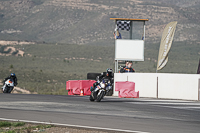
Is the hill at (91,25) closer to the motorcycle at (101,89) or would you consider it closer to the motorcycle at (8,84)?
the motorcycle at (8,84)

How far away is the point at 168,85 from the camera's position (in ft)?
77.0

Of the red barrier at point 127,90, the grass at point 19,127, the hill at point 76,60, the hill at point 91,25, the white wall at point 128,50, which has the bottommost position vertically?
the grass at point 19,127

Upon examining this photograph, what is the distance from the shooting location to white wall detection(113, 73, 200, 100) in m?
22.9

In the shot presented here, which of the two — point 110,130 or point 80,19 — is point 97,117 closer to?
point 110,130

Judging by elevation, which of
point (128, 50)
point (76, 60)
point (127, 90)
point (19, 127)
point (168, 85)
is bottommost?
point (19, 127)

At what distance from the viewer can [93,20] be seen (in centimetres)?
18300

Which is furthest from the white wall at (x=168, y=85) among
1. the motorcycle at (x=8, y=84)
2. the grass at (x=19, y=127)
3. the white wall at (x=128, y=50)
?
the grass at (x=19, y=127)

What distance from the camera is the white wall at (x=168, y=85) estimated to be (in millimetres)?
22859

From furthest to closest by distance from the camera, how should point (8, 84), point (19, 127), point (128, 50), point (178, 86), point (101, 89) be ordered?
point (128, 50) < point (8, 84) < point (178, 86) < point (101, 89) < point (19, 127)

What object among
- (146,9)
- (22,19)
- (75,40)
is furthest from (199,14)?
(22,19)

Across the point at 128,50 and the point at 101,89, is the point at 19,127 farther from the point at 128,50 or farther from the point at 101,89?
the point at 128,50

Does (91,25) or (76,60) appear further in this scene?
(91,25)

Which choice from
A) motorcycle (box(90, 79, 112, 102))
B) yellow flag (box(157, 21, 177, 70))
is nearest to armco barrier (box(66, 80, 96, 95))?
yellow flag (box(157, 21, 177, 70))

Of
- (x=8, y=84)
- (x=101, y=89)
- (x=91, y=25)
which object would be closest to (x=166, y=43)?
(x=101, y=89)
